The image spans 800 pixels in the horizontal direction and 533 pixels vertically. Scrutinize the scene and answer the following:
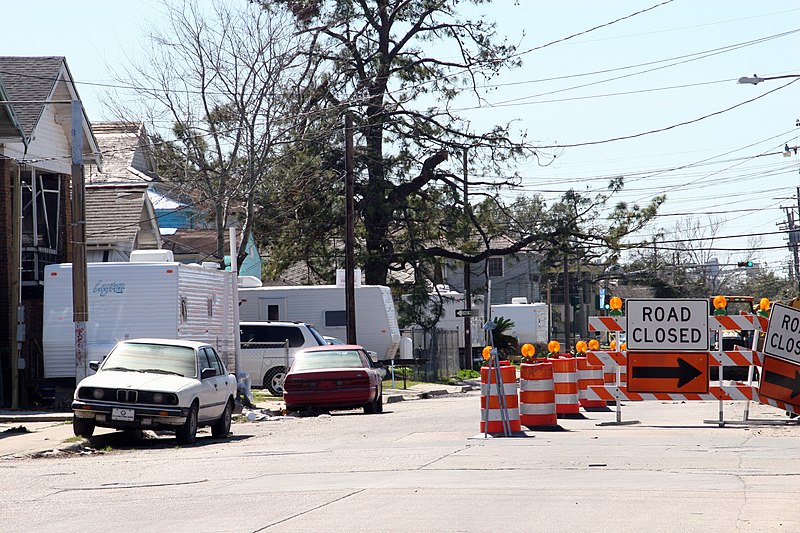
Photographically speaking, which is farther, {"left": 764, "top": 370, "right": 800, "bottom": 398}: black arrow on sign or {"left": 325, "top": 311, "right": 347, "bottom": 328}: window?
{"left": 325, "top": 311, "right": 347, "bottom": 328}: window

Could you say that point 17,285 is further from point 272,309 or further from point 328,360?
point 272,309

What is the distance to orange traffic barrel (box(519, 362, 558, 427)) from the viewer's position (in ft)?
55.3

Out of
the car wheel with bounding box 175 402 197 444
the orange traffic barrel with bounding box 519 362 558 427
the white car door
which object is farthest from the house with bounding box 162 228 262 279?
the orange traffic barrel with bounding box 519 362 558 427

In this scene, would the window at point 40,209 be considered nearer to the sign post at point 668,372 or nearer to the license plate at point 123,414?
the license plate at point 123,414

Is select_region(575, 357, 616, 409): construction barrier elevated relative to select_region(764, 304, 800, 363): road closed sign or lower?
lower

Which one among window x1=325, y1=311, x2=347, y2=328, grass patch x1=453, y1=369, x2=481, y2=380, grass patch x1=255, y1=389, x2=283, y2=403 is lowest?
grass patch x1=453, y1=369, x2=481, y2=380

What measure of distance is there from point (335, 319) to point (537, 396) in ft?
62.5

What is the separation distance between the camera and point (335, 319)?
35.6 m

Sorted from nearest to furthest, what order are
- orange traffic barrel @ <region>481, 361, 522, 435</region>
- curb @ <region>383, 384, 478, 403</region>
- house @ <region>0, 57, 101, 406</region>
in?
orange traffic barrel @ <region>481, 361, 522, 435</region>, house @ <region>0, 57, 101, 406</region>, curb @ <region>383, 384, 478, 403</region>

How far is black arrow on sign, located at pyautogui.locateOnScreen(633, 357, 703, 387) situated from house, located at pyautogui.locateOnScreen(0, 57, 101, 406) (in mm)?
12562

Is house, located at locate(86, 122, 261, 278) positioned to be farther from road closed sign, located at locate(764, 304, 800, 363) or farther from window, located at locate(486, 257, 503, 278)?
window, located at locate(486, 257, 503, 278)

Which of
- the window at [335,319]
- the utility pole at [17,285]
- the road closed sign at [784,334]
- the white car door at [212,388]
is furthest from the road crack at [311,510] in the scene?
the window at [335,319]

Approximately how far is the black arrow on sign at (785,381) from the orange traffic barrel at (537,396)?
3.21 m

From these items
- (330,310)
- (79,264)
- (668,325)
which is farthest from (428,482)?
(330,310)
